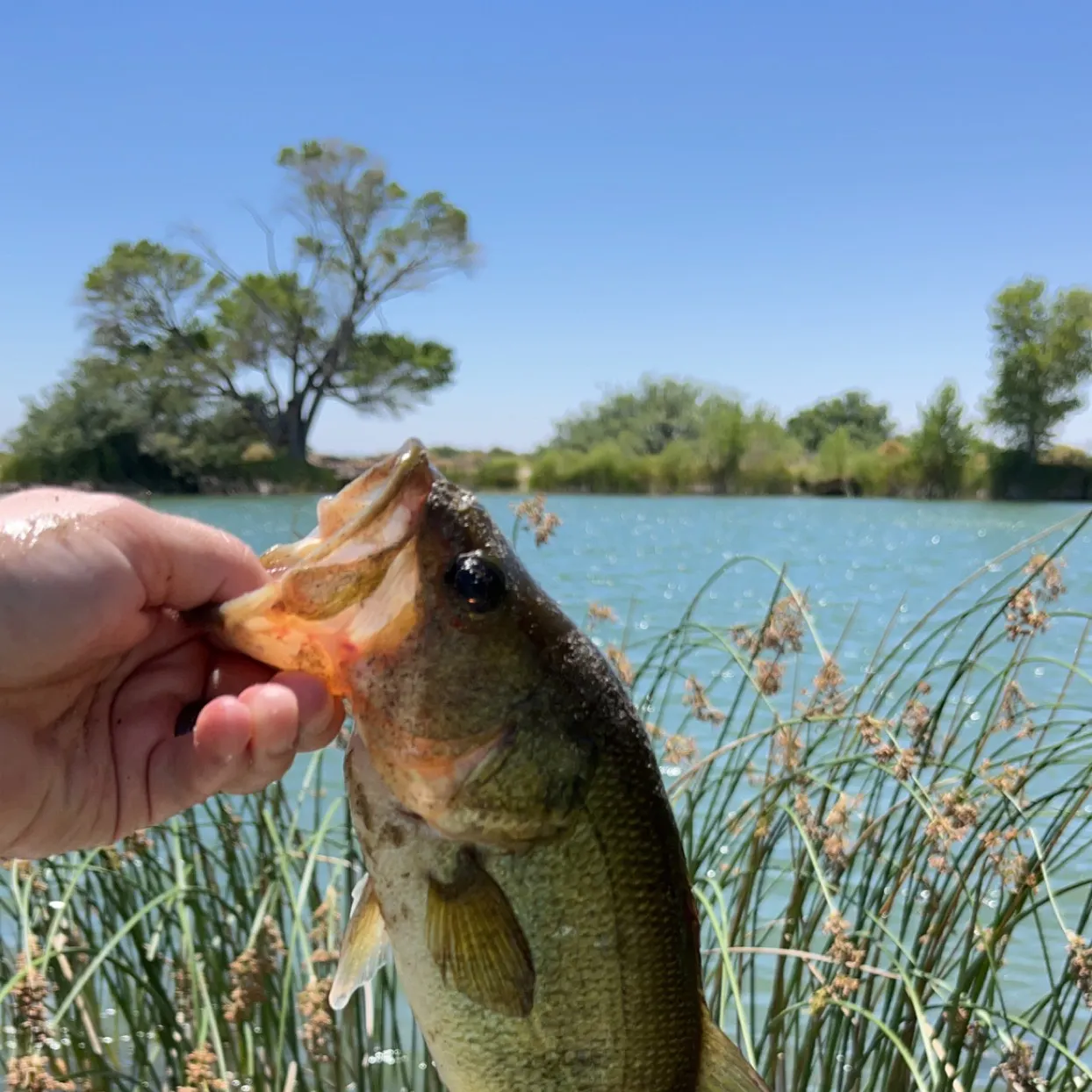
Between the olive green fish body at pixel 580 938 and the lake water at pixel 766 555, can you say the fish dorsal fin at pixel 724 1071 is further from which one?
the lake water at pixel 766 555

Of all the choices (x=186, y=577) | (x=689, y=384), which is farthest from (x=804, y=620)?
→ (x=689, y=384)

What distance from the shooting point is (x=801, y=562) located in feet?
69.5

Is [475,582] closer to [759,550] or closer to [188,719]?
[188,719]

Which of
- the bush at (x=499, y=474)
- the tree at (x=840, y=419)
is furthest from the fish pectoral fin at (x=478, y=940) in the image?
the tree at (x=840, y=419)

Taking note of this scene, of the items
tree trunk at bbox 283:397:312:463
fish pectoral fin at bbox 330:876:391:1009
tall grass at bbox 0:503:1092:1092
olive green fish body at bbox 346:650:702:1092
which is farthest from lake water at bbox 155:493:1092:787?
tree trunk at bbox 283:397:312:463

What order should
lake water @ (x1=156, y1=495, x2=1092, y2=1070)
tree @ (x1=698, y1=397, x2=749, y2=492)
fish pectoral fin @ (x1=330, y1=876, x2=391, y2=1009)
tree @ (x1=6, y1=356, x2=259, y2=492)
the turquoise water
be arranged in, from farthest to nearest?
tree @ (x1=698, y1=397, x2=749, y2=492), tree @ (x1=6, y1=356, x2=259, y2=492), the turquoise water, lake water @ (x1=156, y1=495, x2=1092, y2=1070), fish pectoral fin @ (x1=330, y1=876, x2=391, y2=1009)

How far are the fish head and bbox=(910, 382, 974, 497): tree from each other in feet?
155

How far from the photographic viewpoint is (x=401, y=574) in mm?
1498

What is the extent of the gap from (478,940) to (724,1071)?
0.45 m

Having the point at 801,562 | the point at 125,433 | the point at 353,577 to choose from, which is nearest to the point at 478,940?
the point at 353,577

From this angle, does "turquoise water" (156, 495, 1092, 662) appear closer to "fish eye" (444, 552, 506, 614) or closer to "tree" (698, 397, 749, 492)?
"fish eye" (444, 552, 506, 614)

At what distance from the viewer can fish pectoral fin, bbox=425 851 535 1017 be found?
1.48m

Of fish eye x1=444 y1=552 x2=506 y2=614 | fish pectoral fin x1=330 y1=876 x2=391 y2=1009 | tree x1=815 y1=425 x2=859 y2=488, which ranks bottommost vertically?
fish pectoral fin x1=330 y1=876 x2=391 y2=1009

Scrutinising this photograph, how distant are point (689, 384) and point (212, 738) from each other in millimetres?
70031
